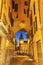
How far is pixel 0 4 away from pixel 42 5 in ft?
4.60

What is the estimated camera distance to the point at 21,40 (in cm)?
1931

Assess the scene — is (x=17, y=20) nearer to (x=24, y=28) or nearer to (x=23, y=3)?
(x=24, y=28)

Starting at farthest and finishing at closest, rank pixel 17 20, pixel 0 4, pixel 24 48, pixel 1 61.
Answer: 1. pixel 24 48
2. pixel 17 20
3. pixel 1 61
4. pixel 0 4

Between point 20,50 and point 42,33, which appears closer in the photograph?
point 42,33

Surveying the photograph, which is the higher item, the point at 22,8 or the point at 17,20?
the point at 22,8

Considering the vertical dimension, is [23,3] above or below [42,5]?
above

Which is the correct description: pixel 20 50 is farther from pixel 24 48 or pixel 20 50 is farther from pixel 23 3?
pixel 23 3

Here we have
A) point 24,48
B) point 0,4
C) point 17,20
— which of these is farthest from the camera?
point 24,48

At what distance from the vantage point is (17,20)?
15859mm

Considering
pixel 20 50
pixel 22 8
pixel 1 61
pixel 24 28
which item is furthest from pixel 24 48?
pixel 1 61

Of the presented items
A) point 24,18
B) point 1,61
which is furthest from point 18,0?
point 1,61

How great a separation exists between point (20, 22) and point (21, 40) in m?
4.02

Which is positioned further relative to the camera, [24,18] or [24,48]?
[24,48]

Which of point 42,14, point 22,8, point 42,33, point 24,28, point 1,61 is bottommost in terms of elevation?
point 1,61
